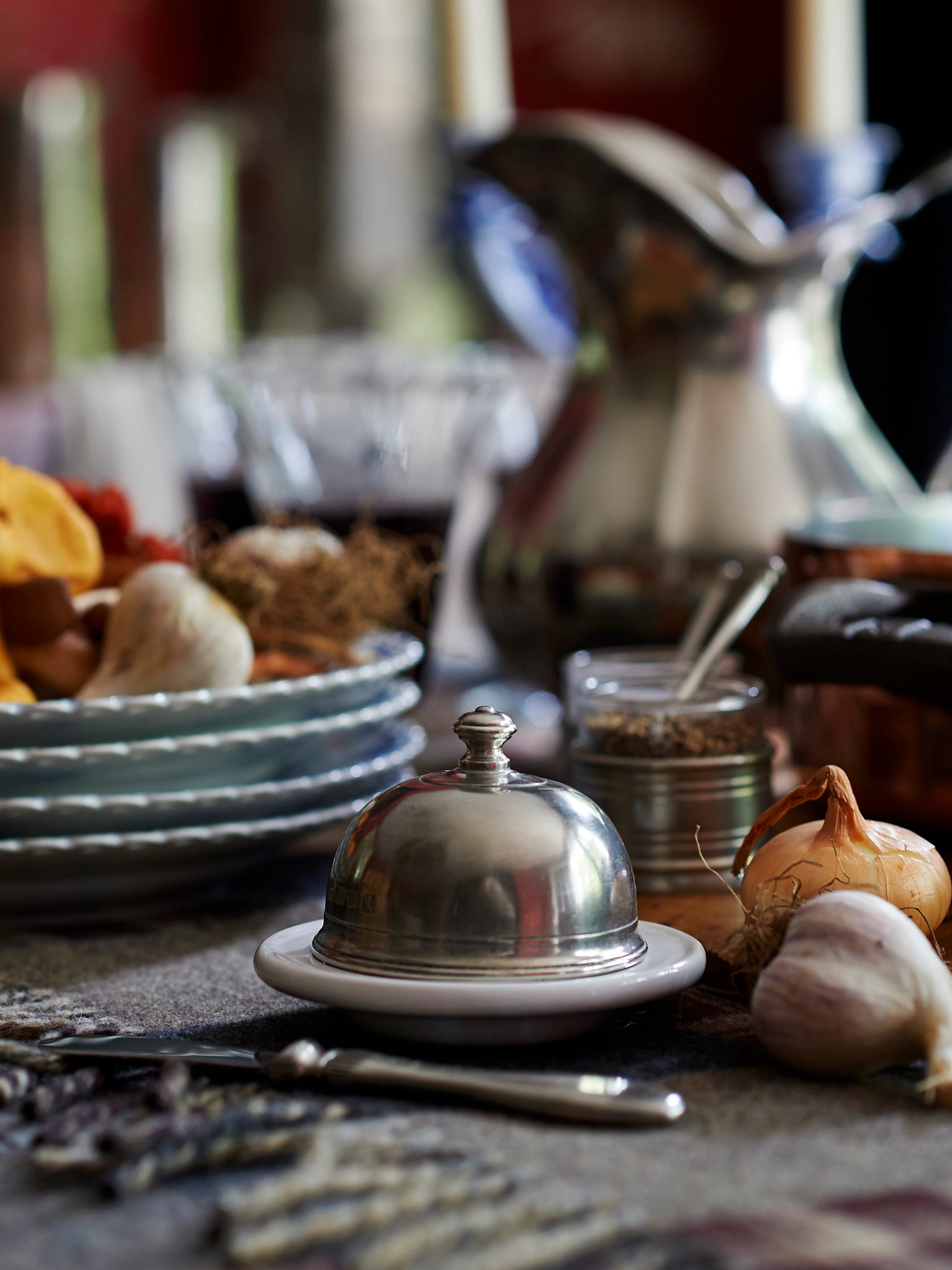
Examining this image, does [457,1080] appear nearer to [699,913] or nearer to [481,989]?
[481,989]

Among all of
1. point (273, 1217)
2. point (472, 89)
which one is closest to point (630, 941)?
point (273, 1217)

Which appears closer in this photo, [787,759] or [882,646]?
[882,646]

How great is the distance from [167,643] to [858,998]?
26cm

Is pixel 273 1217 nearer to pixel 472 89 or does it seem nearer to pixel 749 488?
pixel 749 488

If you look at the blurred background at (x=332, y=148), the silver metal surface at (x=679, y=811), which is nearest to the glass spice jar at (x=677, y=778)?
the silver metal surface at (x=679, y=811)

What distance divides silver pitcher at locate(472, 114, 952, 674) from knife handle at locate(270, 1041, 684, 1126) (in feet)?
1.30

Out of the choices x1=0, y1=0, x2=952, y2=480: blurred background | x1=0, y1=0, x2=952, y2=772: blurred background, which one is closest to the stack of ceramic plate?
x1=0, y1=0, x2=952, y2=772: blurred background

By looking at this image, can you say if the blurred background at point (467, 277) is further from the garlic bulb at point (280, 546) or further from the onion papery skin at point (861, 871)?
the onion papery skin at point (861, 871)

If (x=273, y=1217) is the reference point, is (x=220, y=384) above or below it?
above

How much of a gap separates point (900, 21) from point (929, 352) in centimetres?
44

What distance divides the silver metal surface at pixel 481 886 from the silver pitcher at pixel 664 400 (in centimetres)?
34

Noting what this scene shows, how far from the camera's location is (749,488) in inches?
27.8

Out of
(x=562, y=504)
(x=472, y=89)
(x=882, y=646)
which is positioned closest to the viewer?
(x=882, y=646)

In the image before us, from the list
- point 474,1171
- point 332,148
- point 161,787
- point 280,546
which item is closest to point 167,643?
point 161,787
